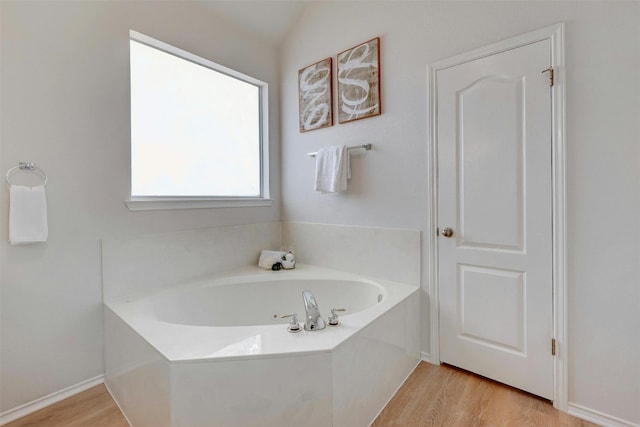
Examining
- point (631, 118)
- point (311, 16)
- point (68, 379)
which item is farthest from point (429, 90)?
point (68, 379)

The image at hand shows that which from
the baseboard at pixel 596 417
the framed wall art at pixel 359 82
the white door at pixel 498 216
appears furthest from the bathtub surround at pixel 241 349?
the framed wall art at pixel 359 82

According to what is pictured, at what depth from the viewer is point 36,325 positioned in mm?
1500

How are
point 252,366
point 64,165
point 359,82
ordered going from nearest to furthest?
point 252,366 < point 64,165 < point 359,82

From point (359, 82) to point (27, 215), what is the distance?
213 centimetres

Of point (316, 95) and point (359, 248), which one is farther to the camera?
point (316, 95)

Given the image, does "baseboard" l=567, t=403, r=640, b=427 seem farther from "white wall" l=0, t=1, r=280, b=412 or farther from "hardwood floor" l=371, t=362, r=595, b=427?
"white wall" l=0, t=1, r=280, b=412

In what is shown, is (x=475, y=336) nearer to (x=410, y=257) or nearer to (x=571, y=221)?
(x=410, y=257)

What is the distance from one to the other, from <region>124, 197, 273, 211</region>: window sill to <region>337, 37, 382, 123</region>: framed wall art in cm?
103

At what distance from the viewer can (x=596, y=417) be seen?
1400 millimetres

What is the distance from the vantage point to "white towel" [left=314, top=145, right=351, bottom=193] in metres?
2.19

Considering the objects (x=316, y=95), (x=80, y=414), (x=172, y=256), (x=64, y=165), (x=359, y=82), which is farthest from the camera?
(x=316, y=95)

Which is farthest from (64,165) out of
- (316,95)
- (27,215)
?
(316,95)

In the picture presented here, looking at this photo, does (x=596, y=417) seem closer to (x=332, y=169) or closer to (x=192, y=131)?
(x=332, y=169)

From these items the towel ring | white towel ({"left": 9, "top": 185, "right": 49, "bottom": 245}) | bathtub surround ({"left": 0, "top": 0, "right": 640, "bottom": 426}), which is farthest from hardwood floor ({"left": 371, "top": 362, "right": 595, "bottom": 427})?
the towel ring
